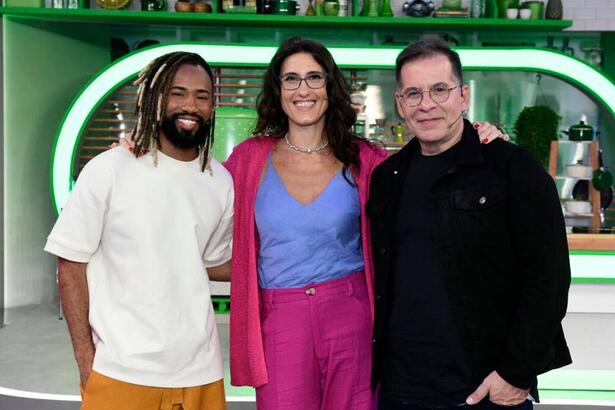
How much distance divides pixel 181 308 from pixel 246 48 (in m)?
3.43

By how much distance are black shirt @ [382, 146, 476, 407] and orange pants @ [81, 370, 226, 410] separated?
0.56m

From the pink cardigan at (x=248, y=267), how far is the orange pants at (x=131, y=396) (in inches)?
13.1

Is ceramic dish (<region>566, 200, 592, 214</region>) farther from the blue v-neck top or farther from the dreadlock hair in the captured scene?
the dreadlock hair

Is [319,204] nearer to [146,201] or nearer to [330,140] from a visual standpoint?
[330,140]

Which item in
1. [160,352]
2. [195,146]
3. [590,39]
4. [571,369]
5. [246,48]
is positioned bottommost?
[571,369]

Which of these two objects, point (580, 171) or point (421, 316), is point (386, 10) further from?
point (421, 316)

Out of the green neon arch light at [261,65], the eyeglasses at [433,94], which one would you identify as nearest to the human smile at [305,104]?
the eyeglasses at [433,94]

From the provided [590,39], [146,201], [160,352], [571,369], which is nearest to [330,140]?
[146,201]

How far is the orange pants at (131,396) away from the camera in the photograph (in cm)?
202

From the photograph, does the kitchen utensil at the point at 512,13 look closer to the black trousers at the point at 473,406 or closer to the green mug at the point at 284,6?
the green mug at the point at 284,6

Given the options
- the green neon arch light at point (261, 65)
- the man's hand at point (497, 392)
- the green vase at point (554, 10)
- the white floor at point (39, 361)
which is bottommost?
the white floor at point (39, 361)

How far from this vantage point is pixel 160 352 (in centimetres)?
203

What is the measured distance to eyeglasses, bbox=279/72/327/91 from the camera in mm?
2479

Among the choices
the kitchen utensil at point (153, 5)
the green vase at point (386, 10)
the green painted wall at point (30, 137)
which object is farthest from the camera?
the green vase at point (386, 10)
